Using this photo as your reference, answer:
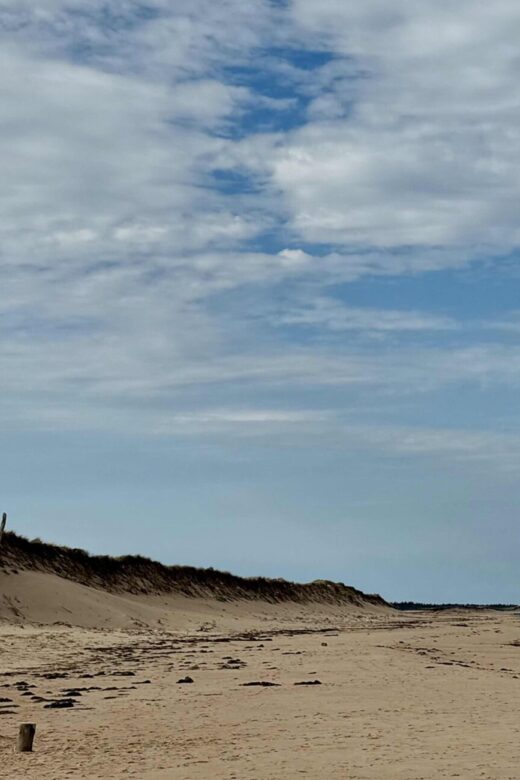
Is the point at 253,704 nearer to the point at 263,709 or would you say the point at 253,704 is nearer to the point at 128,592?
the point at 263,709

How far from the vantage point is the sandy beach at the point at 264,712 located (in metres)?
8.60

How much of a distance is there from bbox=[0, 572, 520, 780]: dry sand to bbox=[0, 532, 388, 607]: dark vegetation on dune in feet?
40.8

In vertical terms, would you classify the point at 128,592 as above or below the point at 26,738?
above

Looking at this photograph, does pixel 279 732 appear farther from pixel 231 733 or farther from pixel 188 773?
pixel 188 773

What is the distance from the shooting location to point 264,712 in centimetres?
1169

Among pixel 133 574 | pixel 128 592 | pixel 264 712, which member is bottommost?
pixel 264 712

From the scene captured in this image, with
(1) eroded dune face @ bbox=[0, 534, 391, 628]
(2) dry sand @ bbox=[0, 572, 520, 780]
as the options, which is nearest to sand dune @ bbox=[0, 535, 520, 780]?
(2) dry sand @ bbox=[0, 572, 520, 780]

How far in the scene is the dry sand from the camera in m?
8.62

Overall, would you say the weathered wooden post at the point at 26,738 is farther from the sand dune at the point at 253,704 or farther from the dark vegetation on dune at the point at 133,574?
the dark vegetation on dune at the point at 133,574

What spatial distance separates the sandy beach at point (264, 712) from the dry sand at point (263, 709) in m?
0.02

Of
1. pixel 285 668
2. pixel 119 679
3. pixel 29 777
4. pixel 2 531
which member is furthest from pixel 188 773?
pixel 2 531

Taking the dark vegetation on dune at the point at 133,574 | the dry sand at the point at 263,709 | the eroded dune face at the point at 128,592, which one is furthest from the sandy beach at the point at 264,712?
the dark vegetation on dune at the point at 133,574

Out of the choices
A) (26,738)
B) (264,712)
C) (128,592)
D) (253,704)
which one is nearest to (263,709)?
(264,712)

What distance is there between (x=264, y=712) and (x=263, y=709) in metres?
0.25
